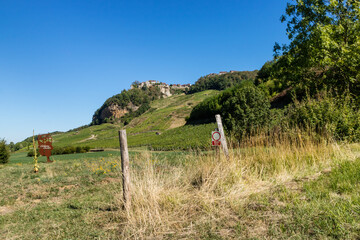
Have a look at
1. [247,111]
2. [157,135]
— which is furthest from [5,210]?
[157,135]

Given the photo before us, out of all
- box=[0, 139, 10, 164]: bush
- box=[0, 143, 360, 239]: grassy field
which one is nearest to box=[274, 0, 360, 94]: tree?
box=[0, 143, 360, 239]: grassy field

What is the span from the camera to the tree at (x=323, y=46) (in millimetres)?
10656

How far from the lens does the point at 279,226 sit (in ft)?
10.7

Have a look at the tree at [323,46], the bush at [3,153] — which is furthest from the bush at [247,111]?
the bush at [3,153]

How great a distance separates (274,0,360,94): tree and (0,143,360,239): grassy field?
6.34 m

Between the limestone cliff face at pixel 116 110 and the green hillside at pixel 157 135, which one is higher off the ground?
the limestone cliff face at pixel 116 110

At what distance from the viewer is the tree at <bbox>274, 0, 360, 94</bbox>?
10656 mm

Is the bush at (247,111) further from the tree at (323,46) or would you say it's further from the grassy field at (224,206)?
the grassy field at (224,206)

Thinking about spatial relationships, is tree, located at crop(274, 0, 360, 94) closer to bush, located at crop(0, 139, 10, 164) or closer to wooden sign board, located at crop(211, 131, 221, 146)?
wooden sign board, located at crop(211, 131, 221, 146)

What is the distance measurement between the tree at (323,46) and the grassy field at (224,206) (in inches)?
250

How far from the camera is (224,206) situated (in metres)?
4.24

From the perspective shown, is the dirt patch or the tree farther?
the tree

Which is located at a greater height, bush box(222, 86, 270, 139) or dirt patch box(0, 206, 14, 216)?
bush box(222, 86, 270, 139)

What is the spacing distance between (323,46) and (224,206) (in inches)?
399
